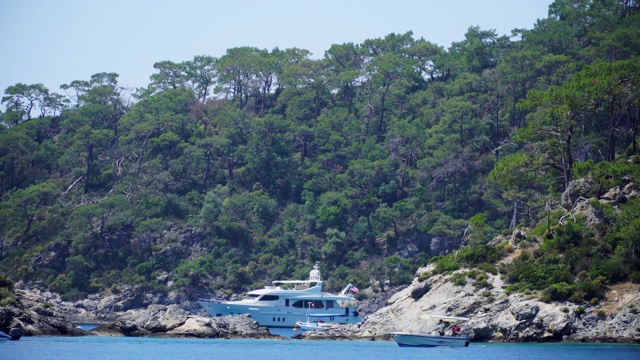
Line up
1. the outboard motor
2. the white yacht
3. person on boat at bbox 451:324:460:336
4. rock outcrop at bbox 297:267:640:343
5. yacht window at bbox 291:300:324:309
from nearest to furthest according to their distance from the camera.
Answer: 1. the outboard motor
2. rock outcrop at bbox 297:267:640:343
3. person on boat at bbox 451:324:460:336
4. the white yacht
5. yacht window at bbox 291:300:324:309

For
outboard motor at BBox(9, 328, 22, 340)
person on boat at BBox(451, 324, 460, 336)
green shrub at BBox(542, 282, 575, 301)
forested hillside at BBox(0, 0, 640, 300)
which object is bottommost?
person on boat at BBox(451, 324, 460, 336)

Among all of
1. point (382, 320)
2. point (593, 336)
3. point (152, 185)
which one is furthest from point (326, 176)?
point (593, 336)

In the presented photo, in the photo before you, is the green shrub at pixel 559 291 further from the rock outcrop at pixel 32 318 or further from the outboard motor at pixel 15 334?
the outboard motor at pixel 15 334

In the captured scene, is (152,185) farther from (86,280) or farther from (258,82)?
(258,82)

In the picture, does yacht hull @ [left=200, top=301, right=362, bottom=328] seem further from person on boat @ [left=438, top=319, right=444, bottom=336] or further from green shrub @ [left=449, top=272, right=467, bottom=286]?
person on boat @ [left=438, top=319, right=444, bottom=336]

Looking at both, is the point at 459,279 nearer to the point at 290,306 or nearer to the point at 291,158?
the point at 290,306

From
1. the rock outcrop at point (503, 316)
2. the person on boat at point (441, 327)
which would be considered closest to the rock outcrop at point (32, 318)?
the rock outcrop at point (503, 316)

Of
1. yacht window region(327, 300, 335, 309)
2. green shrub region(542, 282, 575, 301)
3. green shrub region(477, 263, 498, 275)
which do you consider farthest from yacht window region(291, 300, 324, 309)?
green shrub region(542, 282, 575, 301)

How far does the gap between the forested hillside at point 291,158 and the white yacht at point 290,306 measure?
350 inches

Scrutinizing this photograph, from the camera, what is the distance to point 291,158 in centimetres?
10562

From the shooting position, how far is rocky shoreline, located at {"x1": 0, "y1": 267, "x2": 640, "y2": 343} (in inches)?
2131

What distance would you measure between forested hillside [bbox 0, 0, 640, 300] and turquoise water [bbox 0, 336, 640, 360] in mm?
20588

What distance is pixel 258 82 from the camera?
4700 inches

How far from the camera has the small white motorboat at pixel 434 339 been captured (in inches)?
2176
